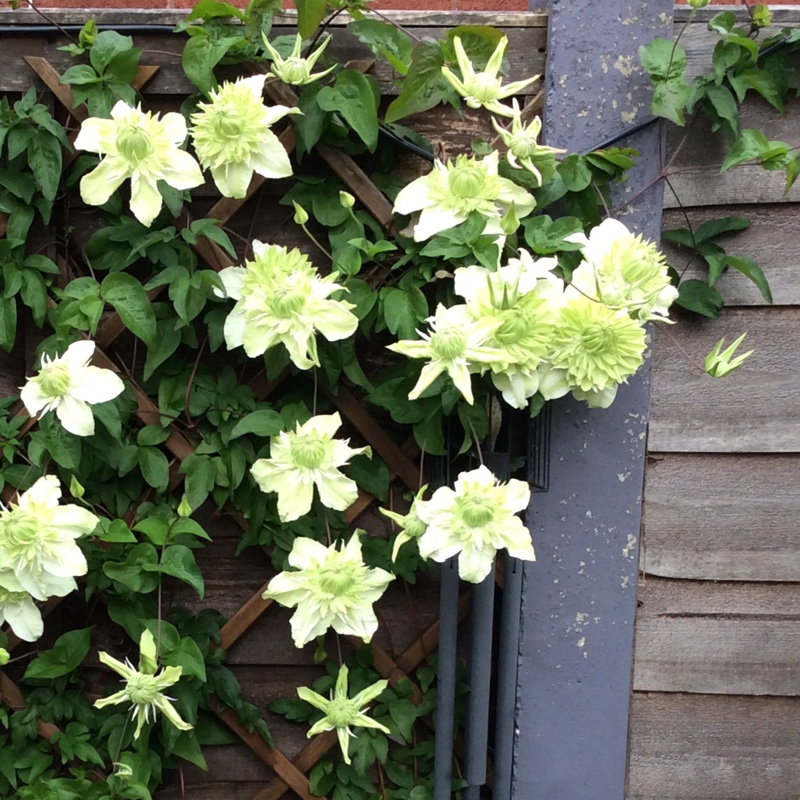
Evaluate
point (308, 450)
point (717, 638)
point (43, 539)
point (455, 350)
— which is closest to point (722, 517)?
point (717, 638)

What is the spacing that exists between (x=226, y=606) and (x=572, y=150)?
0.93 metres

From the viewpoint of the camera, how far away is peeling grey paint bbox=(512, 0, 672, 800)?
1.14 meters

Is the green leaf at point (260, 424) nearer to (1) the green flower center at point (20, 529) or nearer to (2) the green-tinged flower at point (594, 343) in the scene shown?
(1) the green flower center at point (20, 529)

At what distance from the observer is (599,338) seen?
1006 mm

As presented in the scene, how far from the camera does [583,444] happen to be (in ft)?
3.90

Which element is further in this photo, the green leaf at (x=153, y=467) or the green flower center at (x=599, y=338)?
the green leaf at (x=153, y=467)

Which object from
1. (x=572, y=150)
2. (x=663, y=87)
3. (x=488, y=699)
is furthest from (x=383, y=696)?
(x=663, y=87)

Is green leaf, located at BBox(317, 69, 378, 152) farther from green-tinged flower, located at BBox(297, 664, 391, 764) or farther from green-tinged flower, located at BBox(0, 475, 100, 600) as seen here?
green-tinged flower, located at BBox(297, 664, 391, 764)

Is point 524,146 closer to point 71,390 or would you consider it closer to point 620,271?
point 620,271

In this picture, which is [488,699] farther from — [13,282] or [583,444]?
[13,282]

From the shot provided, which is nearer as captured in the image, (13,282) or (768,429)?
(13,282)

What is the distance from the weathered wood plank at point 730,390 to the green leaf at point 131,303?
0.80 metres

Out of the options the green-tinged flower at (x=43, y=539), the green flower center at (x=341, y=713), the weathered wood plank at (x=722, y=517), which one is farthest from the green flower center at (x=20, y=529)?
the weathered wood plank at (x=722, y=517)

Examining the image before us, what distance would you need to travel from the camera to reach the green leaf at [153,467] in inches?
45.3
